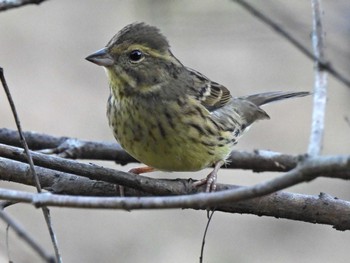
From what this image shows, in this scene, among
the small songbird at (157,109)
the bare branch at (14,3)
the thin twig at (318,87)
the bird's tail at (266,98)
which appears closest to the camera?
the thin twig at (318,87)

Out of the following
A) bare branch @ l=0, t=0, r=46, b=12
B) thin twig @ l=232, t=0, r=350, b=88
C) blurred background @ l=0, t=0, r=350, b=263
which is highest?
thin twig @ l=232, t=0, r=350, b=88

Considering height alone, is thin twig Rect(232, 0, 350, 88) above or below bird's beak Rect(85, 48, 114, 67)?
above

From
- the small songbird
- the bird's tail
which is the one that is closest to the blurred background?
the bird's tail

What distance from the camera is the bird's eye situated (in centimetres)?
471

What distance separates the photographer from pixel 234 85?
9.47m

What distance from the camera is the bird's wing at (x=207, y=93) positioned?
206 inches

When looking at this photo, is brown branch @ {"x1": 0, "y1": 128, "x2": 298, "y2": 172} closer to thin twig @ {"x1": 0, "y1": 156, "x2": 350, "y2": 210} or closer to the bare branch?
the bare branch

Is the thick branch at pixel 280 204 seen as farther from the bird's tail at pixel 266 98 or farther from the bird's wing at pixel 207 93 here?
the bird's tail at pixel 266 98

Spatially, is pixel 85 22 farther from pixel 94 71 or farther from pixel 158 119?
pixel 158 119

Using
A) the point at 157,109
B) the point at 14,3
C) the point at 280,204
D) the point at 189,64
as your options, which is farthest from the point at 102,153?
the point at 189,64

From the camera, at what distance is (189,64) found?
10.0 meters

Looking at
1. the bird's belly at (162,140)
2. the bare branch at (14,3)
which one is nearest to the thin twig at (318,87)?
the bare branch at (14,3)

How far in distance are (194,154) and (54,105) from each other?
16.8ft

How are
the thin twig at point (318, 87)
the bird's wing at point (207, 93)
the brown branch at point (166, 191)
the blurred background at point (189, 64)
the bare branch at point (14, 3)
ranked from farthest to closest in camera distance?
the blurred background at point (189, 64)
the bird's wing at point (207, 93)
the brown branch at point (166, 191)
the bare branch at point (14, 3)
the thin twig at point (318, 87)
